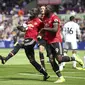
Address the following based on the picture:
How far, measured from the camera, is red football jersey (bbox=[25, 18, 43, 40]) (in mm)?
14537

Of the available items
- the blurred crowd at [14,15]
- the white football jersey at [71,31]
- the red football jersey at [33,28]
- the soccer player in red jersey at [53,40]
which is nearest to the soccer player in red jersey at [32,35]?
the red football jersey at [33,28]

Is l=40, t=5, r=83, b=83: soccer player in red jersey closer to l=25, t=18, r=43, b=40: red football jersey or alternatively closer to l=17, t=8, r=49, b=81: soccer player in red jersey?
l=17, t=8, r=49, b=81: soccer player in red jersey

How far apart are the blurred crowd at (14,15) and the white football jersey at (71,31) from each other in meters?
15.9

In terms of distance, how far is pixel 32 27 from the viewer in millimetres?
14688

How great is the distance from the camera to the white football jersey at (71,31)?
19.8 metres

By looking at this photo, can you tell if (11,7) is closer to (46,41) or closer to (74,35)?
(74,35)

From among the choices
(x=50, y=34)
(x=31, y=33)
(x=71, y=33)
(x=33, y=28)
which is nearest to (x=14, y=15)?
(x=71, y=33)

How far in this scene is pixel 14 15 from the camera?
4109 centimetres

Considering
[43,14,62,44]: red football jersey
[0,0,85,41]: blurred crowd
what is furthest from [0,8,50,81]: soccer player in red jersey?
[0,0,85,41]: blurred crowd

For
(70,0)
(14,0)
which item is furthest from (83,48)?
(14,0)

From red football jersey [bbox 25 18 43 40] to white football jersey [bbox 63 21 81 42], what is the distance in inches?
209

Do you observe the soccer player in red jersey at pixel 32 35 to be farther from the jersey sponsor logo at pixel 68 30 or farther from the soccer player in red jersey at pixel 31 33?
the jersey sponsor logo at pixel 68 30

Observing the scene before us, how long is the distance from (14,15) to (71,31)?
2145 cm

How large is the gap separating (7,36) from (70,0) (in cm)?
960
